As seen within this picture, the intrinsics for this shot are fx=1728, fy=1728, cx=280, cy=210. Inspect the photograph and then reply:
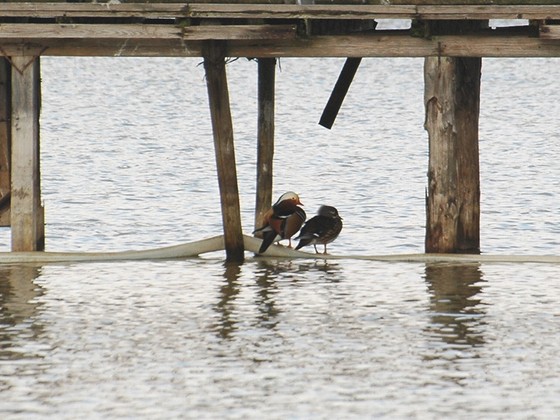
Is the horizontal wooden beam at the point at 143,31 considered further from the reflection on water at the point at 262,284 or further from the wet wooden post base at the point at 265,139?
the wet wooden post base at the point at 265,139

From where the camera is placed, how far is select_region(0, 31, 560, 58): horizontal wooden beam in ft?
51.9

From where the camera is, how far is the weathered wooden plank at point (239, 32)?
15758 mm

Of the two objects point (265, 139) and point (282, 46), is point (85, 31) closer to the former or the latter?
point (282, 46)

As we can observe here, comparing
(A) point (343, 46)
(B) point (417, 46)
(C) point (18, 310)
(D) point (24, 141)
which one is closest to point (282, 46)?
(A) point (343, 46)

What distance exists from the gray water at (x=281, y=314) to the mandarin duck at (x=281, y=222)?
0.84ft

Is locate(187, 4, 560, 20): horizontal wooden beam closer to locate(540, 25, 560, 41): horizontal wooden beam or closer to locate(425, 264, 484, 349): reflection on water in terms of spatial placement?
locate(540, 25, 560, 41): horizontal wooden beam

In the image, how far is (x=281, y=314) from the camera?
46.7 ft

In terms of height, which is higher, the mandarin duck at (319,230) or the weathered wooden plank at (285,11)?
the weathered wooden plank at (285,11)

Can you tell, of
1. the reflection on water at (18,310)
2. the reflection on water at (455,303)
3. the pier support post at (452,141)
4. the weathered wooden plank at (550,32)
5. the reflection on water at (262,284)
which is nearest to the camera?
the reflection on water at (18,310)

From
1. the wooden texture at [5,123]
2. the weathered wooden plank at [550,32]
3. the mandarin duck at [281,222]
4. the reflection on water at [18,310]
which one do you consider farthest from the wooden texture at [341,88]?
the reflection on water at [18,310]

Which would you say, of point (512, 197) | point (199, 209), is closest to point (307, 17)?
point (199, 209)

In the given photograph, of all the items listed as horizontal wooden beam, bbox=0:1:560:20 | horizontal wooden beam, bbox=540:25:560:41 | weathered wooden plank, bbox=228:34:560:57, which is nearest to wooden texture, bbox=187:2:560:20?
horizontal wooden beam, bbox=0:1:560:20

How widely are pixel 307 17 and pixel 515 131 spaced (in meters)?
24.7

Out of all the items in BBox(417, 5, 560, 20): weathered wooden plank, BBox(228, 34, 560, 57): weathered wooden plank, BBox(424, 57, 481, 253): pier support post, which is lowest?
BBox(424, 57, 481, 253): pier support post
